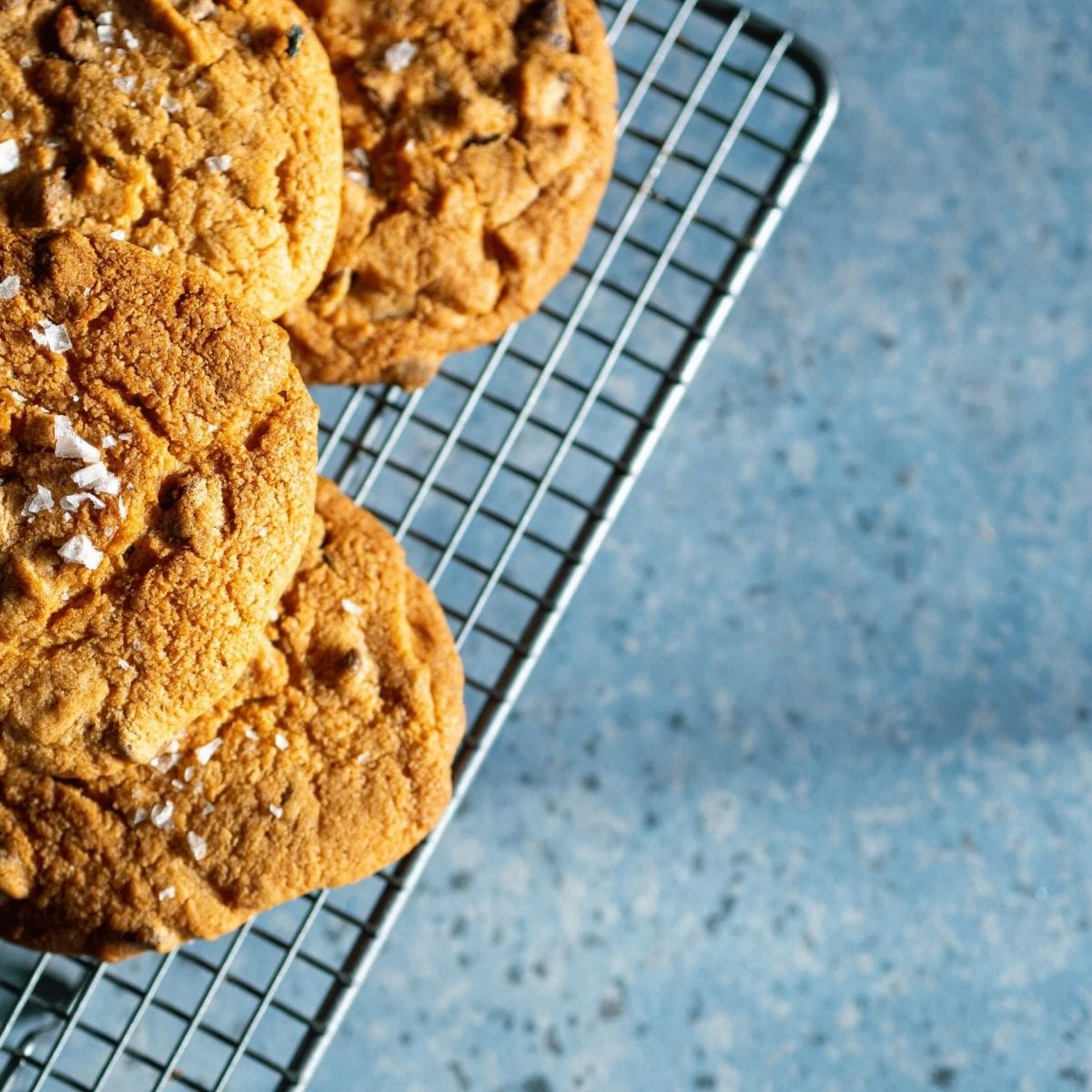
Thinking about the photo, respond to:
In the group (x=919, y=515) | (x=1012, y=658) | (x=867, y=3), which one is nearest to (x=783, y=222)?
(x=867, y=3)

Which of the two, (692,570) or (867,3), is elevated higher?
(867,3)

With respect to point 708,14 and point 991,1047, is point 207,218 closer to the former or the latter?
point 708,14

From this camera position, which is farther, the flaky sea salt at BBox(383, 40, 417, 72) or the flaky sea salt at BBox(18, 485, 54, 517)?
the flaky sea salt at BBox(383, 40, 417, 72)

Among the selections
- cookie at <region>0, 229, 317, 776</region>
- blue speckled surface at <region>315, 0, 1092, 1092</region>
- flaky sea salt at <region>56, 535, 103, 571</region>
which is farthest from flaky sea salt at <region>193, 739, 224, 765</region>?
blue speckled surface at <region>315, 0, 1092, 1092</region>

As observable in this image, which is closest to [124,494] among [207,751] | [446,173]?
[207,751]

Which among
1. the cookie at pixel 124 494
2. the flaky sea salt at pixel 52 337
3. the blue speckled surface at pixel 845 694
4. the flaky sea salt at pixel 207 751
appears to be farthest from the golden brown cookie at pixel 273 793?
the blue speckled surface at pixel 845 694

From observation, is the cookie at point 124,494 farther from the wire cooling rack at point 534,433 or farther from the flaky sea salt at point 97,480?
the wire cooling rack at point 534,433

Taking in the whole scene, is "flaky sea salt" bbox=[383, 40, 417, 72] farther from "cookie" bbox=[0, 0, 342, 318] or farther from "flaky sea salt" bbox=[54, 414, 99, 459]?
"flaky sea salt" bbox=[54, 414, 99, 459]
